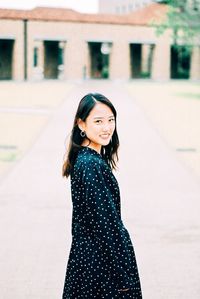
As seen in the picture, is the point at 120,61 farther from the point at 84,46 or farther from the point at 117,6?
the point at 117,6

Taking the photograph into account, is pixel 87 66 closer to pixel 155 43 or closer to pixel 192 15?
pixel 155 43

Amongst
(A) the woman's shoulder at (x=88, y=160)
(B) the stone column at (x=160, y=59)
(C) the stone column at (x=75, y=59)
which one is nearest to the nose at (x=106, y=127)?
(A) the woman's shoulder at (x=88, y=160)

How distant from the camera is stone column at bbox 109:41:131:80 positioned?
177 ft

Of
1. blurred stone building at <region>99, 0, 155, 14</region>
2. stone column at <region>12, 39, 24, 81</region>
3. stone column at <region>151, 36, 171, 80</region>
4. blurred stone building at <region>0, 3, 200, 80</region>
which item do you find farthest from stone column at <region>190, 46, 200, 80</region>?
blurred stone building at <region>99, 0, 155, 14</region>

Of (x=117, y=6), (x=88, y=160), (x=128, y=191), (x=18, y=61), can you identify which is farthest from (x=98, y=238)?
(x=117, y=6)

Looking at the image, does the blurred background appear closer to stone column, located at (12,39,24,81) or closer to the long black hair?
the long black hair

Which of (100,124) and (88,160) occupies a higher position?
(100,124)

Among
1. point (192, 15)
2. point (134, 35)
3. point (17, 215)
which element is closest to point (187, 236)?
point (17, 215)

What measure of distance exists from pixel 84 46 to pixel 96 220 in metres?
50.9

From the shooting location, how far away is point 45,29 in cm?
5106

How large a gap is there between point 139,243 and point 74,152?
3251 millimetres

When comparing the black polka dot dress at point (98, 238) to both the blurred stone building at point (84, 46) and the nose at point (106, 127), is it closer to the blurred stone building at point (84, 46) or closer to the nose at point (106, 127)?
the nose at point (106, 127)

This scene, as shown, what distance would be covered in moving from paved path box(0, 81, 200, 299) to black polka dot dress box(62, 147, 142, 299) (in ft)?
6.03

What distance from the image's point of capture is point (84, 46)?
52812 mm
